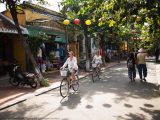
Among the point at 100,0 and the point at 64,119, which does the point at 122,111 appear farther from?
the point at 100,0

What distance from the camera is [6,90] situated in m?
13.7

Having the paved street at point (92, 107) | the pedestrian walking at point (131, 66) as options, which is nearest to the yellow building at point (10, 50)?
Answer: the pedestrian walking at point (131, 66)

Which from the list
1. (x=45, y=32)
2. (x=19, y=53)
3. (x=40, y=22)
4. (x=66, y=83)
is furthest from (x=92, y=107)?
(x=45, y=32)

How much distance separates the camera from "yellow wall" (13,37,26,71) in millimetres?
20734

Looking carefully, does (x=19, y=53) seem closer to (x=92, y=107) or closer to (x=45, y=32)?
(x=45, y=32)

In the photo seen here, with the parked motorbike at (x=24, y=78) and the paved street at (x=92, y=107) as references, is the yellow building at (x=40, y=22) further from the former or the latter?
the paved street at (x=92, y=107)

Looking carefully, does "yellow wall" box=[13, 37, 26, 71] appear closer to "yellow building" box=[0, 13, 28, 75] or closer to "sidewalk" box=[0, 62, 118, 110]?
"yellow building" box=[0, 13, 28, 75]

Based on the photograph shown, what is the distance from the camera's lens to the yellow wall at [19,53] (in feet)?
68.0

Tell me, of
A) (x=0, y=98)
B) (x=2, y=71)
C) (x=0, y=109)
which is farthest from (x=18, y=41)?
(x=0, y=109)

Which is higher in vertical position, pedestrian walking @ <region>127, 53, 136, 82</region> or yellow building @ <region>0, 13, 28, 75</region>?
yellow building @ <region>0, 13, 28, 75</region>

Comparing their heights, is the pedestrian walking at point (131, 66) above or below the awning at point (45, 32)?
below

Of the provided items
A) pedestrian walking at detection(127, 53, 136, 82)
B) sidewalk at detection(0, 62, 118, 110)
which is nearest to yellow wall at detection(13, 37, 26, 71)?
sidewalk at detection(0, 62, 118, 110)

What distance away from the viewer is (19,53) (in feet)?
68.5

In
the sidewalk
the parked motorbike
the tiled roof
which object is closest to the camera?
the sidewalk
